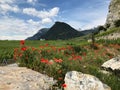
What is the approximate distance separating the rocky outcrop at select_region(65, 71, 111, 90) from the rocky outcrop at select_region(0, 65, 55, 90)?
898 mm

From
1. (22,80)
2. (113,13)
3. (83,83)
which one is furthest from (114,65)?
(113,13)

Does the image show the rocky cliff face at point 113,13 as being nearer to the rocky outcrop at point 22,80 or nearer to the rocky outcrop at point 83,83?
the rocky outcrop at point 22,80

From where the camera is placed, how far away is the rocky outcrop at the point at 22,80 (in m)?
9.95

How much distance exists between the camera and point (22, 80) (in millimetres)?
10594

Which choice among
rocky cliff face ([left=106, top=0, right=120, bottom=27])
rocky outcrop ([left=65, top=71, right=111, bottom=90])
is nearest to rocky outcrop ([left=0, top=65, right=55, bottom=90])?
rocky outcrop ([left=65, top=71, right=111, bottom=90])

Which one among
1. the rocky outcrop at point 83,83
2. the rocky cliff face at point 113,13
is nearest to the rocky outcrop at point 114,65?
the rocky outcrop at point 83,83

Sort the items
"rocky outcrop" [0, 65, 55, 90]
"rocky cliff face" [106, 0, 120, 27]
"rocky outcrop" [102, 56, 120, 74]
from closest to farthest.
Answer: "rocky outcrop" [0, 65, 55, 90], "rocky outcrop" [102, 56, 120, 74], "rocky cliff face" [106, 0, 120, 27]

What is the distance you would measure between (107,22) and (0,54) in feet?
211

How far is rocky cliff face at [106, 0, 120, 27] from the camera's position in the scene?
260 feet

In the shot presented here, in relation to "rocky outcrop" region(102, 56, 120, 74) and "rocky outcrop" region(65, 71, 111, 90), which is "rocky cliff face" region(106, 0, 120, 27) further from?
"rocky outcrop" region(65, 71, 111, 90)

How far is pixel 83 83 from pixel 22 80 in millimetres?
2402

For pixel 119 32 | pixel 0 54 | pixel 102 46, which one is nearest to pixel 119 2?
pixel 119 32

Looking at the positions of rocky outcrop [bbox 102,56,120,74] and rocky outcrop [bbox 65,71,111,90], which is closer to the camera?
rocky outcrop [bbox 65,71,111,90]

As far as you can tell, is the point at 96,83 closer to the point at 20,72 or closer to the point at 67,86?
the point at 67,86
